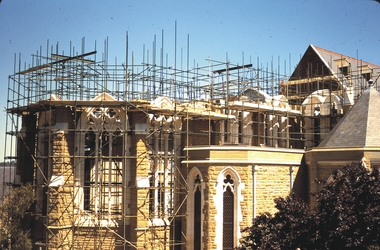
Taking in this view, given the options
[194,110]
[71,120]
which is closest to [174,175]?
[194,110]

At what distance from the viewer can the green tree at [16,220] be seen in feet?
71.6

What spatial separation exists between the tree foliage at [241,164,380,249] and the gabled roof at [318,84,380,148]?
5.63 metres

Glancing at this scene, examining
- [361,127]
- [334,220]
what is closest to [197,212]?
[334,220]

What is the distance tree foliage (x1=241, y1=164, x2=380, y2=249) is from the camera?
14.7 meters

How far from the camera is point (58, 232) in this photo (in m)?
21.3

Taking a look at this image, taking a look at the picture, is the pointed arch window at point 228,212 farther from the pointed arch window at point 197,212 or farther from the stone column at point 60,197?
the stone column at point 60,197

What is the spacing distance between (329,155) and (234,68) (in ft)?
39.4

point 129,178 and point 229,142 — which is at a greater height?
point 229,142

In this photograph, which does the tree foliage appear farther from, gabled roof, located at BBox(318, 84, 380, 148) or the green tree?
the green tree

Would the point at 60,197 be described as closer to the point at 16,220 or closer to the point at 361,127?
the point at 16,220

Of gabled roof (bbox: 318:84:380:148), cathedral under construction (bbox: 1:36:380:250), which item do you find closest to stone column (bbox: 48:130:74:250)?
cathedral under construction (bbox: 1:36:380:250)

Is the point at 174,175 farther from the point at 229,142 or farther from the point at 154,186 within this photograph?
the point at 229,142

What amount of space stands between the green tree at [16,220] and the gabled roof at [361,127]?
14230 millimetres

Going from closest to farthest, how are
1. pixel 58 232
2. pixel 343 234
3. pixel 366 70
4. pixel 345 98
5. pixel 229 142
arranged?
pixel 343 234
pixel 58 232
pixel 229 142
pixel 345 98
pixel 366 70
